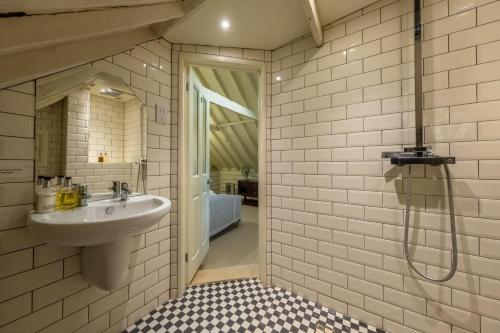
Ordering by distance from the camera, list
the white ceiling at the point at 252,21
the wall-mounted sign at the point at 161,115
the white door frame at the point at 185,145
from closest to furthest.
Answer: the white ceiling at the point at 252,21 → the wall-mounted sign at the point at 161,115 → the white door frame at the point at 185,145

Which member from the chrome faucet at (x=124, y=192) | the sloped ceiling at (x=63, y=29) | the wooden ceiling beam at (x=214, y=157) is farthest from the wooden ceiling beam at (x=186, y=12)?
the wooden ceiling beam at (x=214, y=157)

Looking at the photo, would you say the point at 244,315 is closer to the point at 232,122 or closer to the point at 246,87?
the point at 246,87

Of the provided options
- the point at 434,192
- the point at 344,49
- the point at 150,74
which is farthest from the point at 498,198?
the point at 150,74

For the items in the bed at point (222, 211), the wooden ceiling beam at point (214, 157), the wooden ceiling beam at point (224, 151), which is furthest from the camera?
the wooden ceiling beam at point (214, 157)

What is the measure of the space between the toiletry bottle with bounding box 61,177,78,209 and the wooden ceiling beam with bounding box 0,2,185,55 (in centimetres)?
64

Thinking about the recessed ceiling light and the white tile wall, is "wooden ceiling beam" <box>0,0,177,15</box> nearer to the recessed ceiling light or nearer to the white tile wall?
the white tile wall

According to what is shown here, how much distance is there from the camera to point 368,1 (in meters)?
1.35

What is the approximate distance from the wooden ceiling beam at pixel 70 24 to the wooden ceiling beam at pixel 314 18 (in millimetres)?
759

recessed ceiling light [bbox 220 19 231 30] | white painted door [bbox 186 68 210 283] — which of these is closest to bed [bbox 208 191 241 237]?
white painted door [bbox 186 68 210 283]

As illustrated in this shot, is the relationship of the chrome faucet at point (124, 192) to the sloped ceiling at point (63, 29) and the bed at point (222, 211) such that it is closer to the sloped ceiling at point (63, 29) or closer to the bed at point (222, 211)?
the sloped ceiling at point (63, 29)

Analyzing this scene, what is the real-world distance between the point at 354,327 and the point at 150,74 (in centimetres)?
225

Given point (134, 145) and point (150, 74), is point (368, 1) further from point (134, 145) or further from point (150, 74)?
point (134, 145)

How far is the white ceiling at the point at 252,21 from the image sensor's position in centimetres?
133

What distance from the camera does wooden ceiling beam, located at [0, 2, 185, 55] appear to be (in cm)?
75
